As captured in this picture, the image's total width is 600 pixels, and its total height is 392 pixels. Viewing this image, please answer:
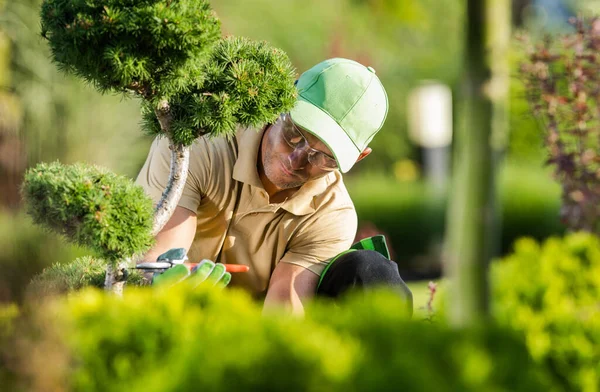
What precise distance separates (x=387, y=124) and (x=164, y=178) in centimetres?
1269

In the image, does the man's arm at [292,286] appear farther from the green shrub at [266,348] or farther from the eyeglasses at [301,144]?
the green shrub at [266,348]

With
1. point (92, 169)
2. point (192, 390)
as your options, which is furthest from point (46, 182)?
point (192, 390)

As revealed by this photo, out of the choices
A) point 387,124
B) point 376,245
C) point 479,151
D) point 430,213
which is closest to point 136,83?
point 479,151

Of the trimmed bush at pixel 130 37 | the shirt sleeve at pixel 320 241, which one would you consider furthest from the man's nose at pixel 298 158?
the trimmed bush at pixel 130 37

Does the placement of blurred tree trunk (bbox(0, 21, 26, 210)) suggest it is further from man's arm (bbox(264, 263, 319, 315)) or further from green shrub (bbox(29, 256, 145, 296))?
man's arm (bbox(264, 263, 319, 315))

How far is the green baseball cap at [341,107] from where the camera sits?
3.38 meters

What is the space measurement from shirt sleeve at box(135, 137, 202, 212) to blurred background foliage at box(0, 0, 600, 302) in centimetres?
93

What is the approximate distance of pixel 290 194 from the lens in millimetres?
3801

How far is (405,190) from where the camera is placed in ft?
41.1

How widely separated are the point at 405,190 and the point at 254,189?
895 centimetres

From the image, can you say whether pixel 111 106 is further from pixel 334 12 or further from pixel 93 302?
pixel 93 302

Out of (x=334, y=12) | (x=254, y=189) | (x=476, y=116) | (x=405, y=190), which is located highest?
(x=476, y=116)

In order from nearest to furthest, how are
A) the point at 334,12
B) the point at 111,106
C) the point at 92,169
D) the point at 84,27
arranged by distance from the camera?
1. the point at 84,27
2. the point at 92,169
3. the point at 111,106
4. the point at 334,12

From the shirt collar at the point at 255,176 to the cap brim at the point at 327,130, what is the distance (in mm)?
331
